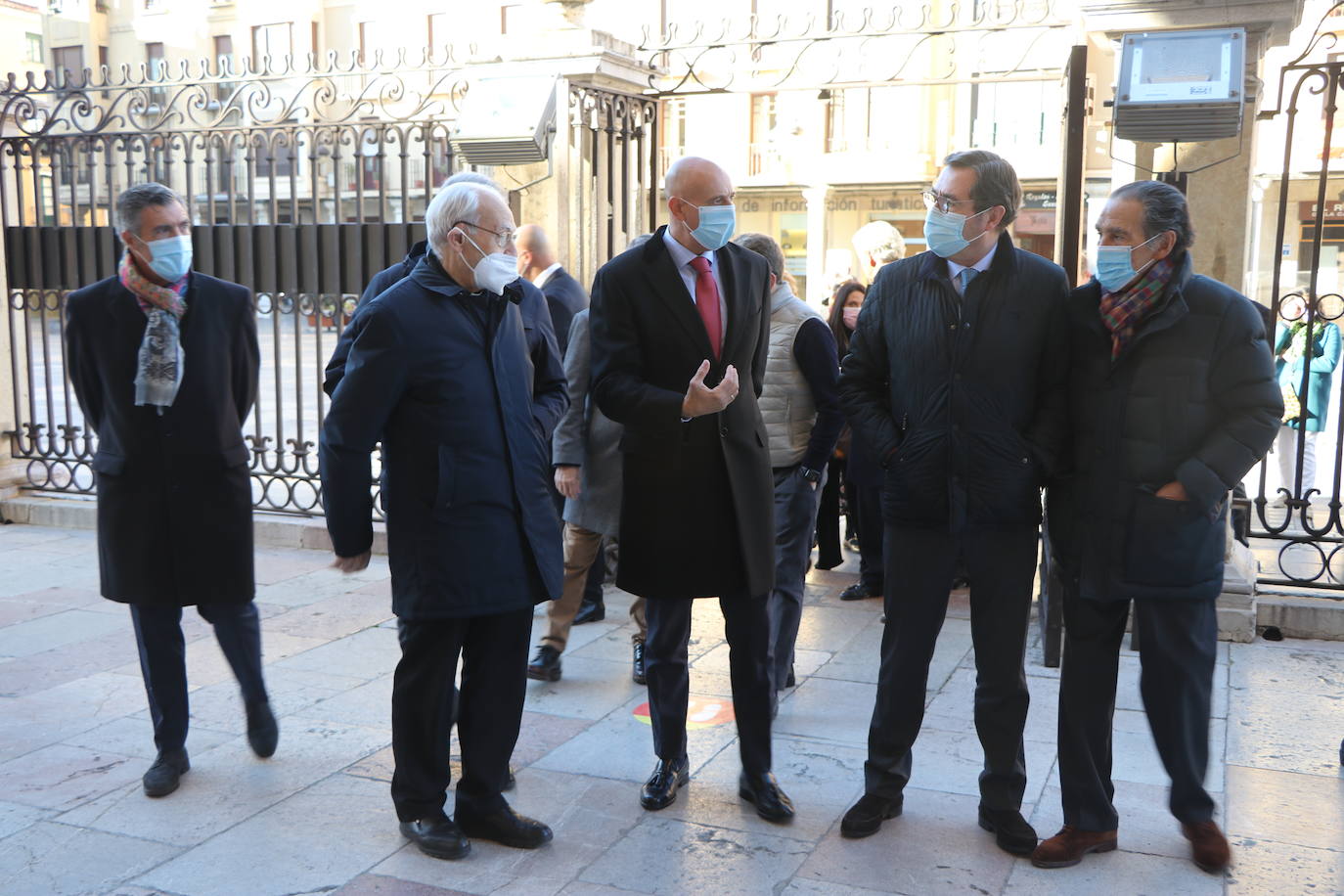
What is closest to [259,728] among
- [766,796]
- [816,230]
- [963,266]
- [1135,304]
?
[766,796]

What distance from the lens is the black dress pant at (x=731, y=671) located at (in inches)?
153

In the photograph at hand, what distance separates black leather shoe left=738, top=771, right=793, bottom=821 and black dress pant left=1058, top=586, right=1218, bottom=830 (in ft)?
2.66

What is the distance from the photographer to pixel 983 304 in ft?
11.7

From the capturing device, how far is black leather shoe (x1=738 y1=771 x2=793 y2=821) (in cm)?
381

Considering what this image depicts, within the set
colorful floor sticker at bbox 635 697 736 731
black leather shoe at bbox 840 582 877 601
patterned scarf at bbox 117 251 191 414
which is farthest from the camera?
black leather shoe at bbox 840 582 877 601

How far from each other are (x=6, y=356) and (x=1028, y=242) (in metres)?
23.1

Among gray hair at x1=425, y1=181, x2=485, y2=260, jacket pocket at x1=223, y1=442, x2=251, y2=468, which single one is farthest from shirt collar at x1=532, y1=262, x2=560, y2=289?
gray hair at x1=425, y1=181, x2=485, y2=260

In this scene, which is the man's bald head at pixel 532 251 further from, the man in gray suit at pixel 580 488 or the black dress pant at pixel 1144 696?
the black dress pant at pixel 1144 696

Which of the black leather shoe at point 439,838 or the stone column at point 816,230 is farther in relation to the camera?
the stone column at point 816,230

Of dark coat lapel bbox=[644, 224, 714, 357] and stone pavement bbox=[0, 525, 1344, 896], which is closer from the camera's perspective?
stone pavement bbox=[0, 525, 1344, 896]

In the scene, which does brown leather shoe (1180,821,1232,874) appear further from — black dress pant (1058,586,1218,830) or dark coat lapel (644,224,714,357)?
dark coat lapel (644,224,714,357)

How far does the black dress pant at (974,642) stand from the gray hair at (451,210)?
1526 millimetres

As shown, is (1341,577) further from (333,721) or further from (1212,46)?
(333,721)

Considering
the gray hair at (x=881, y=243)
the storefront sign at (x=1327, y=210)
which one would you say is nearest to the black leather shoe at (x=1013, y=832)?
the gray hair at (x=881, y=243)
